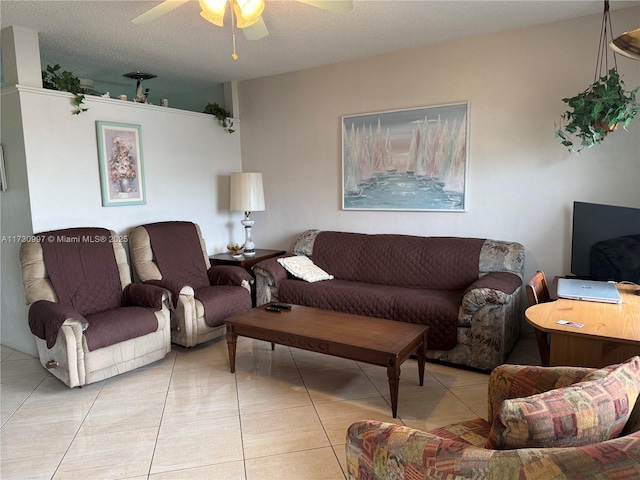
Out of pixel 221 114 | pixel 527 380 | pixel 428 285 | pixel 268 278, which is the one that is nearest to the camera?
pixel 527 380

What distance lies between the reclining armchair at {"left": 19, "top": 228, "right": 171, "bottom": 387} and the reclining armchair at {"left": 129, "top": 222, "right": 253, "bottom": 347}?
0.15m

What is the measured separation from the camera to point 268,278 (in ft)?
13.3

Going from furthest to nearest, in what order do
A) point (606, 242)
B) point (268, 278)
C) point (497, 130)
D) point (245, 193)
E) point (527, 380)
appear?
1. point (245, 193)
2. point (268, 278)
3. point (497, 130)
4. point (606, 242)
5. point (527, 380)

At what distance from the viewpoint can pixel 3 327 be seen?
3859 mm

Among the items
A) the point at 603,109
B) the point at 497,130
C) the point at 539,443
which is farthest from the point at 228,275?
the point at 539,443

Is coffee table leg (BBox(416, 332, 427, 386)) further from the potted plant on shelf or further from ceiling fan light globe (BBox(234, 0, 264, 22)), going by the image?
ceiling fan light globe (BBox(234, 0, 264, 22))

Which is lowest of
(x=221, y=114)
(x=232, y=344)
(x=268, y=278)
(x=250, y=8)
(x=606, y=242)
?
(x=232, y=344)

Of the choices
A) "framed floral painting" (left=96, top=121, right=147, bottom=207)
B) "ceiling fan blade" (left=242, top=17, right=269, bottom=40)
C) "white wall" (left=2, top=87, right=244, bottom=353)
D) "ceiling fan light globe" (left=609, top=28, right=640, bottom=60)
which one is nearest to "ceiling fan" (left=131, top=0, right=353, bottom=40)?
"ceiling fan blade" (left=242, top=17, right=269, bottom=40)

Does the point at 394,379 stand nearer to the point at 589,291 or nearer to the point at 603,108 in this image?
the point at 589,291

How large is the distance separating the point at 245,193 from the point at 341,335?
2388 mm

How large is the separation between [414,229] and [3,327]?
3838mm

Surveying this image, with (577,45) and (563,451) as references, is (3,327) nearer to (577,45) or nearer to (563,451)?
(563,451)

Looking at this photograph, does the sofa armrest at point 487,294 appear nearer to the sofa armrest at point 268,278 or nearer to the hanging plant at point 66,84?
the sofa armrest at point 268,278

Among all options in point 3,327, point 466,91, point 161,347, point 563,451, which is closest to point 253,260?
point 161,347
